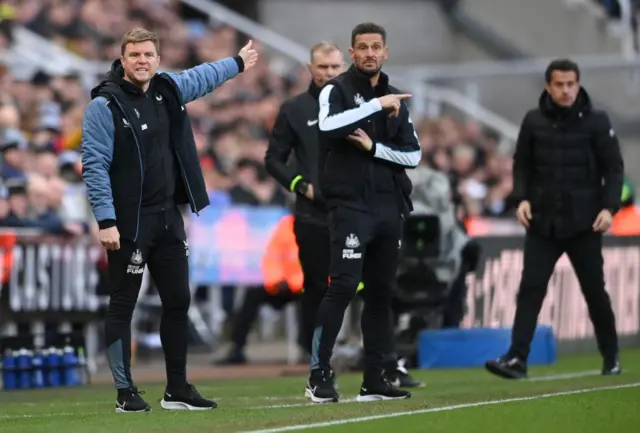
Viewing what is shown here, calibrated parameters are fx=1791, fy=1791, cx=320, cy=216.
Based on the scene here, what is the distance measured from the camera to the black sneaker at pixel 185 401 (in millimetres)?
11336

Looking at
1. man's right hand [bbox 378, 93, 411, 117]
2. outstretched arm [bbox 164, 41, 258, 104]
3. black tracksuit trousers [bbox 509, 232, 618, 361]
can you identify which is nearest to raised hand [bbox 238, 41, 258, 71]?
outstretched arm [bbox 164, 41, 258, 104]

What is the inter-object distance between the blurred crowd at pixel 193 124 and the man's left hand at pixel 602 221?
3558 mm

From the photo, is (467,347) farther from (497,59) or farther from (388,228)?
(497,59)

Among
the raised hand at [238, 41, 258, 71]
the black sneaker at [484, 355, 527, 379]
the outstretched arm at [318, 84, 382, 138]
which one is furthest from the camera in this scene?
the black sneaker at [484, 355, 527, 379]

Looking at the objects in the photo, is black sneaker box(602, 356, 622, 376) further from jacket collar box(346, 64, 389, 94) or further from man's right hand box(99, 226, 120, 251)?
man's right hand box(99, 226, 120, 251)

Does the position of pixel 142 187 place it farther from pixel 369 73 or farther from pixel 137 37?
pixel 369 73

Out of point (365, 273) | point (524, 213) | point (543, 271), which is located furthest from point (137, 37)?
point (543, 271)

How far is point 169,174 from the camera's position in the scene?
1117 centimetres

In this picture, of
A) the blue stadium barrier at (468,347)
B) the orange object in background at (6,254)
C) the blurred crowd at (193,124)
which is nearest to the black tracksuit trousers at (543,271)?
the blue stadium barrier at (468,347)

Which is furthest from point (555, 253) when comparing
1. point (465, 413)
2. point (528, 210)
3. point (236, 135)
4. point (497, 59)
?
point (497, 59)

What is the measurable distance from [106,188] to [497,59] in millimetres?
19656

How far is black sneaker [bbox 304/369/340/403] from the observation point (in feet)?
38.1

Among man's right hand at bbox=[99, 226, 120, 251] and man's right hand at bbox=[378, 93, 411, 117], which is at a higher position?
man's right hand at bbox=[378, 93, 411, 117]

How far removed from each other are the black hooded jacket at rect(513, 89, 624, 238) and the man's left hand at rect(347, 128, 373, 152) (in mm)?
2739
